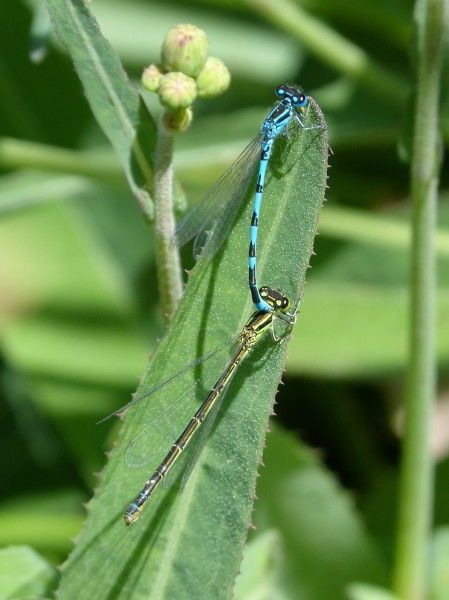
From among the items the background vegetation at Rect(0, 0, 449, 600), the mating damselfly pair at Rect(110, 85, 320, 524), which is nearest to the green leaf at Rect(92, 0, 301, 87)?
the background vegetation at Rect(0, 0, 449, 600)

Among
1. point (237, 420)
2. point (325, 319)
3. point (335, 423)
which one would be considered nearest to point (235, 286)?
point (237, 420)

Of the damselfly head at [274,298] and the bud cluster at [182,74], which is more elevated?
the bud cluster at [182,74]

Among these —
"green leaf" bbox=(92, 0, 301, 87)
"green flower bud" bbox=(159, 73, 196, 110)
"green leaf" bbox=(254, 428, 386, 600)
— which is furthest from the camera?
"green leaf" bbox=(92, 0, 301, 87)

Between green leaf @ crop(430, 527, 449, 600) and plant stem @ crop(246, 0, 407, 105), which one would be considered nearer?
green leaf @ crop(430, 527, 449, 600)

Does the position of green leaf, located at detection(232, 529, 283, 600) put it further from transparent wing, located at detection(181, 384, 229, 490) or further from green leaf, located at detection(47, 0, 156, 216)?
green leaf, located at detection(47, 0, 156, 216)

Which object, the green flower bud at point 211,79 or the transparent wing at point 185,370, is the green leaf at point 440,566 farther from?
the green flower bud at point 211,79

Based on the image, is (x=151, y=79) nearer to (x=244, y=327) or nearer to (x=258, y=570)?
(x=244, y=327)

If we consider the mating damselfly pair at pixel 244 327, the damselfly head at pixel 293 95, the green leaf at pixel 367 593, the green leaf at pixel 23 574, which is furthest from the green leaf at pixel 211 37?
the green leaf at pixel 23 574

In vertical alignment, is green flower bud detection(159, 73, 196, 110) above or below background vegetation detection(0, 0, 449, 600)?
below
